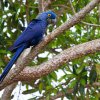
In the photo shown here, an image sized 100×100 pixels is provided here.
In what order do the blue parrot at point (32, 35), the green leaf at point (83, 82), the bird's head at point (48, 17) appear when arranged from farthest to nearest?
the green leaf at point (83, 82), the bird's head at point (48, 17), the blue parrot at point (32, 35)

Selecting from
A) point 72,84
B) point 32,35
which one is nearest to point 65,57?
point 32,35

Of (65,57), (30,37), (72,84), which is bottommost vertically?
(72,84)

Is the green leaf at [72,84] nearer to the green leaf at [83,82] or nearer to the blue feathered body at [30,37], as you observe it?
the green leaf at [83,82]

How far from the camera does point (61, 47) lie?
12.1 feet

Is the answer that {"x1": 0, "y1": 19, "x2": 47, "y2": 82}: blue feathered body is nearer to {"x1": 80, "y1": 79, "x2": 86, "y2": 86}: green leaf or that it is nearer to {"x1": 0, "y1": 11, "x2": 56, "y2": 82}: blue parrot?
{"x1": 0, "y1": 11, "x2": 56, "y2": 82}: blue parrot

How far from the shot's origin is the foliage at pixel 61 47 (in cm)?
327

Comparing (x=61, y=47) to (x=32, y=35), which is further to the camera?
(x=61, y=47)

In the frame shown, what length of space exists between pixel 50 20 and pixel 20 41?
33 centimetres

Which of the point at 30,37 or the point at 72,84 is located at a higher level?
the point at 30,37

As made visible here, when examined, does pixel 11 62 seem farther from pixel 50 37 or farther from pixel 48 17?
pixel 48 17

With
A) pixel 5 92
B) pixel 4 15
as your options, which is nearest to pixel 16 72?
pixel 5 92

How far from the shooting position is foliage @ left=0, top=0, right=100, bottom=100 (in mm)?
3268

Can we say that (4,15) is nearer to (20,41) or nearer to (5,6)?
(5,6)

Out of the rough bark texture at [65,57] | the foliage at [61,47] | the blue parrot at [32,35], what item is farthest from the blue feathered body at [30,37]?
the foliage at [61,47]
